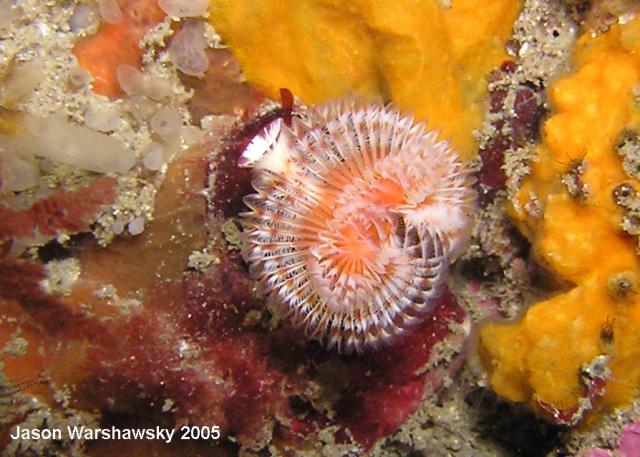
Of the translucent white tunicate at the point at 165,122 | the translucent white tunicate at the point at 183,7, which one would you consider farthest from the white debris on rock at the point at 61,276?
the translucent white tunicate at the point at 183,7

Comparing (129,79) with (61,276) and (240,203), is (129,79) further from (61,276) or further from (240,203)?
(61,276)

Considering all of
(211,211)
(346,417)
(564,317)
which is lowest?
(346,417)

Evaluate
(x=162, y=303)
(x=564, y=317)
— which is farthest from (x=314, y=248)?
(x=564, y=317)

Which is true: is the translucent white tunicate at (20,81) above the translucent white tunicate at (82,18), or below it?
below

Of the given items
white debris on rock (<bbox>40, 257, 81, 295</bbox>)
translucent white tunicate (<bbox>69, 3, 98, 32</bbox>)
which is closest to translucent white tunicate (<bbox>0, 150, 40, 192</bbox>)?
white debris on rock (<bbox>40, 257, 81, 295</bbox>)

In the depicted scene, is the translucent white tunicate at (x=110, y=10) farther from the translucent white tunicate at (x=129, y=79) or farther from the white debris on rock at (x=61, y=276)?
the white debris on rock at (x=61, y=276)

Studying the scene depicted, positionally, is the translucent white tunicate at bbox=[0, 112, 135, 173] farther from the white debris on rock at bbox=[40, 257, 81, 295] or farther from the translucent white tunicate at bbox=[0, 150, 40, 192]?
the white debris on rock at bbox=[40, 257, 81, 295]

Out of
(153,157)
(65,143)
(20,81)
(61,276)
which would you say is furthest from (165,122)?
(61,276)

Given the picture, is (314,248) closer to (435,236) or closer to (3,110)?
(435,236)
